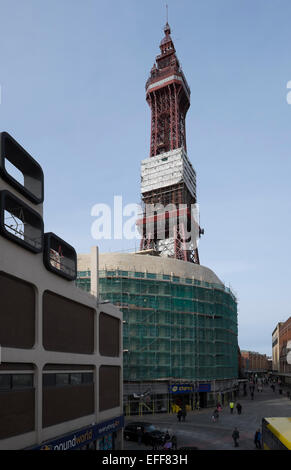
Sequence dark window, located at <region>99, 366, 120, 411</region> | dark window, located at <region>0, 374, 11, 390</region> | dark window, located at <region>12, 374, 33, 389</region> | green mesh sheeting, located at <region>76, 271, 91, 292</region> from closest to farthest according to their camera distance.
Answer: dark window, located at <region>0, 374, 11, 390</region>, dark window, located at <region>12, 374, 33, 389</region>, dark window, located at <region>99, 366, 120, 411</region>, green mesh sheeting, located at <region>76, 271, 91, 292</region>

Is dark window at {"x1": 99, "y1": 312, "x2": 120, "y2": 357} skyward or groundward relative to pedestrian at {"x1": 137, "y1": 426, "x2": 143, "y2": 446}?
skyward

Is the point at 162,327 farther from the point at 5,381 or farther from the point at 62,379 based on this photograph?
the point at 5,381

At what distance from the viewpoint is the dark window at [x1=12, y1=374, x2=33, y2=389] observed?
66.8 feet

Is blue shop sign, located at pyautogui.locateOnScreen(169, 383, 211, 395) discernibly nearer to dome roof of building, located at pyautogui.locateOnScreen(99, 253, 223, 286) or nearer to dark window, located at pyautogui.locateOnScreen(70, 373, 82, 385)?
dome roof of building, located at pyautogui.locateOnScreen(99, 253, 223, 286)

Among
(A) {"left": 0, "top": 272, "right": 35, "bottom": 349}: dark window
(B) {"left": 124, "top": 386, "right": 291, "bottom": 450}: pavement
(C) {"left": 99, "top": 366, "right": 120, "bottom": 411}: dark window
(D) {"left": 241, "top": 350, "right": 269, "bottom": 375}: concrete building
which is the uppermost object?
(A) {"left": 0, "top": 272, "right": 35, "bottom": 349}: dark window

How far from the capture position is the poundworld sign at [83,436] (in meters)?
22.5

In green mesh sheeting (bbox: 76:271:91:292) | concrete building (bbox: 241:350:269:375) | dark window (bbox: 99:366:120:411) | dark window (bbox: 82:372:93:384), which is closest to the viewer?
dark window (bbox: 82:372:93:384)

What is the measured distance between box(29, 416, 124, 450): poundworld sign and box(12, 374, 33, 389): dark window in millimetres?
2776

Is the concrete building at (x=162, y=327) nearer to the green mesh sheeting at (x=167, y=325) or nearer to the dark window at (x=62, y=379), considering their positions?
the green mesh sheeting at (x=167, y=325)

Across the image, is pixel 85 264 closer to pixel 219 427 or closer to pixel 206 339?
pixel 206 339

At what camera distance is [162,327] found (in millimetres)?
54125

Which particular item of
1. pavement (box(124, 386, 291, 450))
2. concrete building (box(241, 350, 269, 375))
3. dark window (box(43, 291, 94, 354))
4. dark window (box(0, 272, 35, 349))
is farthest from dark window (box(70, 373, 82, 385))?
concrete building (box(241, 350, 269, 375))

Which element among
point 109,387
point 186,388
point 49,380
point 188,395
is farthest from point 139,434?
point 188,395

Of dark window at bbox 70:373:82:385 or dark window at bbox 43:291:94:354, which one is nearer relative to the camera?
dark window at bbox 43:291:94:354
